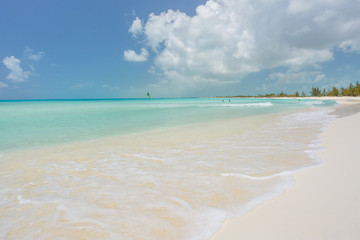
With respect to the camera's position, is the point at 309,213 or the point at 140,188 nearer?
the point at 309,213

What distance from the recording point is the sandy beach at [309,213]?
6.64 feet

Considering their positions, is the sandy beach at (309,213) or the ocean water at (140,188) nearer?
the sandy beach at (309,213)

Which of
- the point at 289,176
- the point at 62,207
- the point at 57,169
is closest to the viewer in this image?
the point at 62,207

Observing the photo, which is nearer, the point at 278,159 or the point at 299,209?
the point at 299,209

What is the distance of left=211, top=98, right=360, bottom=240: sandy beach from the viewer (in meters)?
2.03

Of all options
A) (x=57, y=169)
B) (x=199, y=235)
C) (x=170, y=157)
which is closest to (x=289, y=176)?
(x=199, y=235)

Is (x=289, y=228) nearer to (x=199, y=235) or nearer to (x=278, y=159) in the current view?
(x=199, y=235)

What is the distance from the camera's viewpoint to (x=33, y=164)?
508 cm

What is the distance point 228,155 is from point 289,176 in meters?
1.79

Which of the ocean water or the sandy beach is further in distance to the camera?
the ocean water

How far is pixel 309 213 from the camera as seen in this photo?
2.35 metres

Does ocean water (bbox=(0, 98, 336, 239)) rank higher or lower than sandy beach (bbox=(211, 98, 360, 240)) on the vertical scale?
lower

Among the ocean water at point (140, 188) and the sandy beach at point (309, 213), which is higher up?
the sandy beach at point (309, 213)

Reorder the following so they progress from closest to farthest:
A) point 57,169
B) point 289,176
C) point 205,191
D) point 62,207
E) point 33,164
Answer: point 62,207, point 205,191, point 289,176, point 57,169, point 33,164
